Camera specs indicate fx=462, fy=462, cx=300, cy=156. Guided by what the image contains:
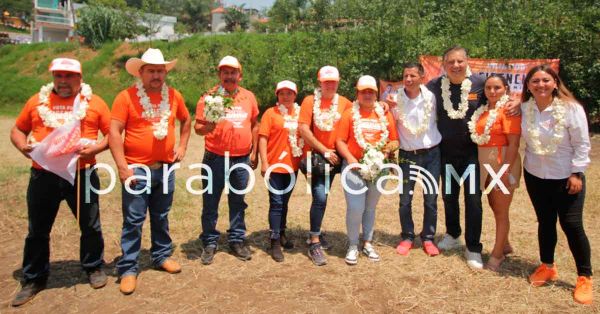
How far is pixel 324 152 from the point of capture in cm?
455

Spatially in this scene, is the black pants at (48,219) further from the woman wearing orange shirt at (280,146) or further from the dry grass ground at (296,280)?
the woman wearing orange shirt at (280,146)

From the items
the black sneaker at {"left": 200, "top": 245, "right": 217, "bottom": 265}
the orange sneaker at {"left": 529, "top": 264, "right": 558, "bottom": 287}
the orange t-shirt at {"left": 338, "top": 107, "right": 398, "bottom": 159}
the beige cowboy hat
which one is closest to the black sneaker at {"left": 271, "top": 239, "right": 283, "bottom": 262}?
the black sneaker at {"left": 200, "top": 245, "right": 217, "bottom": 265}

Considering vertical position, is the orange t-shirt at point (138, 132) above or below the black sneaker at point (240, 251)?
above

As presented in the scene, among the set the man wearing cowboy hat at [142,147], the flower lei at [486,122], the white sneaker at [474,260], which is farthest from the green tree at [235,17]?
the white sneaker at [474,260]

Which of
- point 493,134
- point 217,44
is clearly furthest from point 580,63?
point 217,44

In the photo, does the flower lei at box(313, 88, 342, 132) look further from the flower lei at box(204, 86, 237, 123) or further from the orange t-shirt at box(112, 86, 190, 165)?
the orange t-shirt at box(112, 86, 190, 165)

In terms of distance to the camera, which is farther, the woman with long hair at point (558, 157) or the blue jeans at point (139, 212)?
the blue jeans at point (139, 212)

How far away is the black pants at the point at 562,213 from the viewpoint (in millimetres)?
3982

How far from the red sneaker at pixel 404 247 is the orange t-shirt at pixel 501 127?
1.38 metres

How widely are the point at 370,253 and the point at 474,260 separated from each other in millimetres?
1051

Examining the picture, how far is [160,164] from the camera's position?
13.8 feet

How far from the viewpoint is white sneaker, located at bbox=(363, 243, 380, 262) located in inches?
190

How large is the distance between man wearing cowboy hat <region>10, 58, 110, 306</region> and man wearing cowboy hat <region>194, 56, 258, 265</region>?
967 millimetres

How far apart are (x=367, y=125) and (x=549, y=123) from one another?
160 cm
